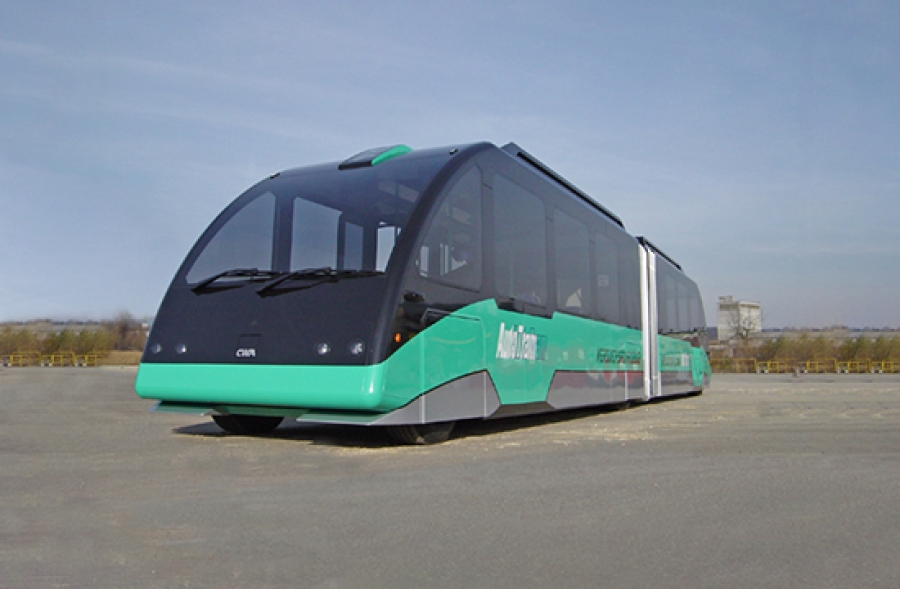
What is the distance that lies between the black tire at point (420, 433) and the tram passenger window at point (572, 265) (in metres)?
3.17

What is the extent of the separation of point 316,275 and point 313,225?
2.27 ft

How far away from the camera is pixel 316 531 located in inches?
156

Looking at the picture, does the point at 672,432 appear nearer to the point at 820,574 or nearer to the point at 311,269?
the point at 311,269

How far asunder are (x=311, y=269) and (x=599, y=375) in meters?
5.79

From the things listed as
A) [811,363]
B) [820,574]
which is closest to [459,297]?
[820,574]

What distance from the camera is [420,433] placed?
290 inches

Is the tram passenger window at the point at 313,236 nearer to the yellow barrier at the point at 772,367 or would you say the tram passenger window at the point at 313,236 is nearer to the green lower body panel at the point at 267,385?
the green lower body panel at the point at 267,385

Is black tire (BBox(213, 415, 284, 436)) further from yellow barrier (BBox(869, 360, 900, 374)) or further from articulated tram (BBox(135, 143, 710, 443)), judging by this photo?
yellow barrier (BBox(869, 360, 900, 374))

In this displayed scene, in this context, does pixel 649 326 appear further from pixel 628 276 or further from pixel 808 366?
pixel 808 366

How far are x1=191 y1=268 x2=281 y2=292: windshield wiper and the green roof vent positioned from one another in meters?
1.36

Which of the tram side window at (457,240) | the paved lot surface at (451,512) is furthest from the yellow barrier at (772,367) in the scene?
the tram side window at (457,240)

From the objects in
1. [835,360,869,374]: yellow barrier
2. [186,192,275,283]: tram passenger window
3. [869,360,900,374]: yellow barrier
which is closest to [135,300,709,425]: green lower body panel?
[186,192,275,283]: tram passenger window

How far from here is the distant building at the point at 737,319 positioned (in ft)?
243

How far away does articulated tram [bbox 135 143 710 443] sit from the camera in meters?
6.76
